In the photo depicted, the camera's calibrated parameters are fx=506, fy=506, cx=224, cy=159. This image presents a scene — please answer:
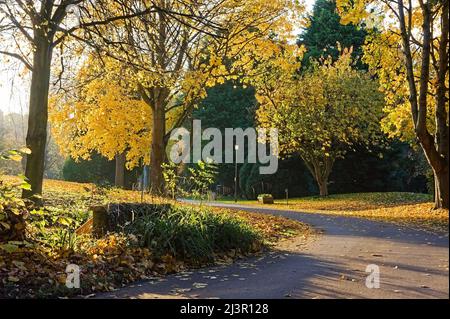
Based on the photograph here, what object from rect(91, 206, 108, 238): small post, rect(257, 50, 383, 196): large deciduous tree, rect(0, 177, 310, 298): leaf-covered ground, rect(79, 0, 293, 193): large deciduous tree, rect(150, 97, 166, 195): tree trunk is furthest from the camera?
rect(257, 50, 383, 196): large deciduous tree

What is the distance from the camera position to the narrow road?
4754 millimetres

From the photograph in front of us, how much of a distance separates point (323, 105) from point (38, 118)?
23.3m

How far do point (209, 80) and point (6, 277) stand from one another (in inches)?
440

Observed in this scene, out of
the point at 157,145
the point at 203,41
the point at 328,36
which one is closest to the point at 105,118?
the point at 157,145

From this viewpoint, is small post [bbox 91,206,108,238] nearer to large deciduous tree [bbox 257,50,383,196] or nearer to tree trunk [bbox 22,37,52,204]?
tree trunk [bbox 22,37,52,204]

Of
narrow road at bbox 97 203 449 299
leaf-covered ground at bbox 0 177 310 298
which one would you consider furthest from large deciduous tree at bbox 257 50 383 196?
leaf-covered ground at bbox 0 177 310 298

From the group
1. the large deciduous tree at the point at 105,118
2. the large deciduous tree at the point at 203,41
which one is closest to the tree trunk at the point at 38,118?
the large deciduous tree at the point at 203,41

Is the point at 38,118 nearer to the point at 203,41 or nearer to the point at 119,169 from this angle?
the point at 203,41

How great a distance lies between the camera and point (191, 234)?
27.6ft

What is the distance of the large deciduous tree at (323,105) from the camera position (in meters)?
31.8

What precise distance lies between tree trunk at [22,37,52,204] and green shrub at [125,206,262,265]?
3481 millimetres

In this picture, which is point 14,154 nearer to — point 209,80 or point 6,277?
point 6,277

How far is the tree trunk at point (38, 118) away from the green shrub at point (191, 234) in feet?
11.4

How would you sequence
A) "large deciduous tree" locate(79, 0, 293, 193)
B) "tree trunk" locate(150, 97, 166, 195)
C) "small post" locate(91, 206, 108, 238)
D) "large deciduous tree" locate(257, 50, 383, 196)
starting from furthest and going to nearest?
1. "large deciduous tree" locate(257, 50, 383, 196)
2. "tree trunk" locate(150, 97, 166, 195)
3. "large deciduous tree" locate(79, 0, 293, 193)
4. "small post" locate(91, 206, 108, 238)
